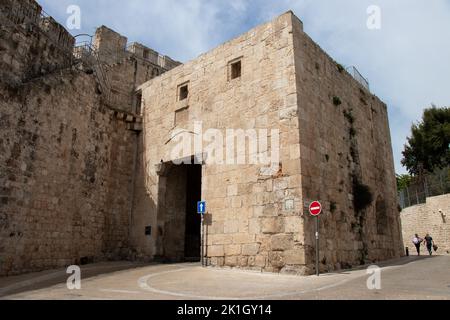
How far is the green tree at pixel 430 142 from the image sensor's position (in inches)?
1230

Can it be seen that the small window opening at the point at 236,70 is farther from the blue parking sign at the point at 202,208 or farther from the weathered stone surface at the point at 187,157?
the blue parking sign at the point at 202,208

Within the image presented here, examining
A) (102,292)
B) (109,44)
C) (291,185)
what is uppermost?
(109,44)

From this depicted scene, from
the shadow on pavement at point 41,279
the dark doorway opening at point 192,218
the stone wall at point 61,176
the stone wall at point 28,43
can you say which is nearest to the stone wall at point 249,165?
the stone wall at point 61,176

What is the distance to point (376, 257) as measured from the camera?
12.4 m

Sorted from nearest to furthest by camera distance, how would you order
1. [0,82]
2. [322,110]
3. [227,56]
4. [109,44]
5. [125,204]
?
[0,82]
[322,110]
[227,56]
[125,204]
[109,44]

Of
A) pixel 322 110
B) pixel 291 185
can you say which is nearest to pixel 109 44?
pixel 322 110

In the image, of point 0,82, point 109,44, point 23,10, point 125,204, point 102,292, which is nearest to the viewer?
point 102,292

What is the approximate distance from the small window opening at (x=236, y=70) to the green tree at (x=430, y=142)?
25.6 m

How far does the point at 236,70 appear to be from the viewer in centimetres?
1177

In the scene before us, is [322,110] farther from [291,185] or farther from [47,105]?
[47,105]

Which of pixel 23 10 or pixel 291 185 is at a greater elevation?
pixel 23 10

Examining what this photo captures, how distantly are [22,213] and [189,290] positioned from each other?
545cm

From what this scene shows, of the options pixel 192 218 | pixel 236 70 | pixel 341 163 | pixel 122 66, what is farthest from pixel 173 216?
pixel 122 66
